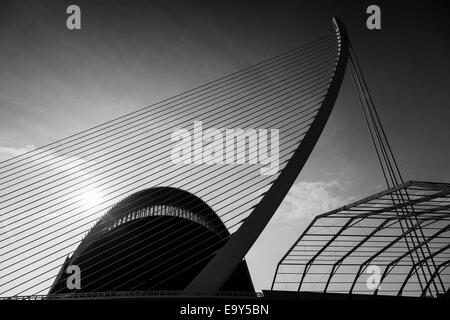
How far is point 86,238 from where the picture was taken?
26.6 m

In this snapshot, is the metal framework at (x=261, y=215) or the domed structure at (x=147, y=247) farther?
the domed structure at (x=147, y=247)

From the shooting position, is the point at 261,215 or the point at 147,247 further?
the point at 147,247

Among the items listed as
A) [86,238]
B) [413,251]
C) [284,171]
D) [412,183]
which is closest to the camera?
[412,183]

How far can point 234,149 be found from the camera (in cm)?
1070

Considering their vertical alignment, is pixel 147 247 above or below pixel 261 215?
above

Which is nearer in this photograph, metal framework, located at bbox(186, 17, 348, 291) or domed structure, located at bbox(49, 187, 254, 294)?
metal framework, located at bbox(186, 17, 348, 291)
